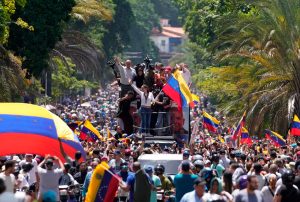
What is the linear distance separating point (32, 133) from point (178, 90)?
462 inches

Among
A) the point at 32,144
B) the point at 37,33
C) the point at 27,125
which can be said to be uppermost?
the point at 37,33

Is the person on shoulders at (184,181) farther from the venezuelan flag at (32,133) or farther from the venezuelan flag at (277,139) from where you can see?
the venezuelan flag at (277,139)

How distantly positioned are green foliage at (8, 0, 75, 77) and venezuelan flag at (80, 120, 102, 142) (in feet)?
34.5

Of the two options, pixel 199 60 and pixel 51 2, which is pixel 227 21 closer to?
pixel 51 2

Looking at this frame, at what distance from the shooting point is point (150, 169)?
2098cm

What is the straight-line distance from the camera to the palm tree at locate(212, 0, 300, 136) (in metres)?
43.7

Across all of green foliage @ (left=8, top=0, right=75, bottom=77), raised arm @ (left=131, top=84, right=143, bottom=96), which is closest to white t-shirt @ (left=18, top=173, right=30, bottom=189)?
raised arm @ (left=131, top=84, right=143, bottom=96)

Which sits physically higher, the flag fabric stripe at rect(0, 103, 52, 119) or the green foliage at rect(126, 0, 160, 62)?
the green foliage at rect(126, 0, 160, 62)

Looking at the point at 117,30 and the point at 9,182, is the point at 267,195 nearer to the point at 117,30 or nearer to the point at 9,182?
the point at 9,182

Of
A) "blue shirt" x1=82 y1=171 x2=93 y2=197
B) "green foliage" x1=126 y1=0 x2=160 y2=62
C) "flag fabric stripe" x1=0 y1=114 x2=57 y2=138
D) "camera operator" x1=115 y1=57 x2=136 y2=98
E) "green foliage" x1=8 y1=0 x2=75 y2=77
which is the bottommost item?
"blue shirt" x1=82 y1=171 x2=93 y2=197

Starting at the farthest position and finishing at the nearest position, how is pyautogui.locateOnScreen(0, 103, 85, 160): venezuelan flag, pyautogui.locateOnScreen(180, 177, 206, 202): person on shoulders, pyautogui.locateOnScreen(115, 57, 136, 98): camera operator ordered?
pyautogui.locateOnScreen(115, 57, 136, 98): camera operator
pyautogui.locateOnScreen(0, 103, 85, 160): venezuelan flag
pyautogui.locateOnScreen(180, 177, 206, 202): person on shoulders

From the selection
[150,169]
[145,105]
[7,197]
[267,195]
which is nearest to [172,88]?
[145,105]

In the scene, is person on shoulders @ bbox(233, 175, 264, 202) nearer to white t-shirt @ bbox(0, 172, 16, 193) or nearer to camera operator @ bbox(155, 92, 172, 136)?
white t-shirt @ bbox(0, 172, 16, 193)

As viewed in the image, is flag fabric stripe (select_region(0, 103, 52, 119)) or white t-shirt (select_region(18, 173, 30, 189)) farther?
flag fabric stripe (select_region(0, 103, 52, 119))
